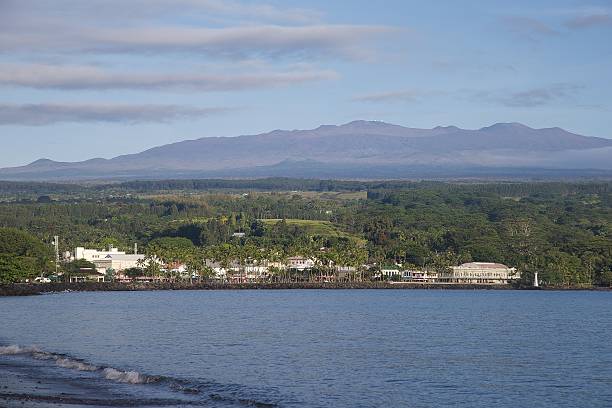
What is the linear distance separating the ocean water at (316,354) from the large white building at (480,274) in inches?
1897

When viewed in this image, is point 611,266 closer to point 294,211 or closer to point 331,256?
point 331,256

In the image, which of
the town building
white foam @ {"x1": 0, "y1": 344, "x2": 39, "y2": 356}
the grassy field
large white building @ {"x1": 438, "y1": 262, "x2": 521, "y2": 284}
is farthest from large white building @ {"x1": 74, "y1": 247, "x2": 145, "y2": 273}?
white foam @ {"x1": 0, "y1": 344, "x2": 39, "y2": 356}

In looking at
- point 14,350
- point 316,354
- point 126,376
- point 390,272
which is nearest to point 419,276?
point 390,272

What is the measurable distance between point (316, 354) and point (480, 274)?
8606 cm

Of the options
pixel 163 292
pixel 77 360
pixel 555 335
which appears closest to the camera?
pixel 77 360

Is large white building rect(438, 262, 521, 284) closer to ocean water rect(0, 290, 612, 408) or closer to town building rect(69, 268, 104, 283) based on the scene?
town building rect(69, 268, 104, 283)

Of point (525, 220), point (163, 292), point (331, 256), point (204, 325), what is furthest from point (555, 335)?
point (525, 220)

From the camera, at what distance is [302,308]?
250 feet

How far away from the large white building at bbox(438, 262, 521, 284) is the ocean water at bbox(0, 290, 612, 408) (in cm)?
4819

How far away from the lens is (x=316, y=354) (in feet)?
140

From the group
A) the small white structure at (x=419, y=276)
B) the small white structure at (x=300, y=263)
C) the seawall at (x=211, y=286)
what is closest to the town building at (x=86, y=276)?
the seawall at (x=211, y=286)

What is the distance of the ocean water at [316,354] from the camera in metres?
32.0

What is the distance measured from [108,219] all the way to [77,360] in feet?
458

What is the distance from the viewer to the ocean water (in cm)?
3198
